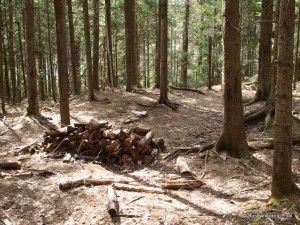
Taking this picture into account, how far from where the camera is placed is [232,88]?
8.14m

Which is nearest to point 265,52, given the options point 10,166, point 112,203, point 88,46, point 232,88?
point 232,88

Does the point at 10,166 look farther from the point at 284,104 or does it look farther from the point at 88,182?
the point at 284,104

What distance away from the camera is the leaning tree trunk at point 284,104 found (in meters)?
5.16

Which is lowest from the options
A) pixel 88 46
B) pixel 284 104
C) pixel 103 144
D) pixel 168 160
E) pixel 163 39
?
pixel 168 160

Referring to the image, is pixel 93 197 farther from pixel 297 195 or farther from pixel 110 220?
pixel 297 195

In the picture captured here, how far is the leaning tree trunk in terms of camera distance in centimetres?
516

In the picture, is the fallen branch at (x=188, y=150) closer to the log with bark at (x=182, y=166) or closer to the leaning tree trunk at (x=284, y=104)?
the log with bark at (x=182, y=166)

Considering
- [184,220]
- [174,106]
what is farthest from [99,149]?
[174,106]

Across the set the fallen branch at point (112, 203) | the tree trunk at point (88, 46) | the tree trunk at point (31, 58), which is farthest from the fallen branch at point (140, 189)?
the tree trunk at point (88, 46)

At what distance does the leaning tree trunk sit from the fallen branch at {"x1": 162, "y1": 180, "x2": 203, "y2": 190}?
72.1 inches

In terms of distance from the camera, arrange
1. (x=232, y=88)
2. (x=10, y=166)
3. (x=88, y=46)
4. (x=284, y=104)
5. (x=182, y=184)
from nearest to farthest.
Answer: (x=284, y=104), (x=182, y=184), (x=232, y=88), (x=10, y=166), (x=88, y=46)

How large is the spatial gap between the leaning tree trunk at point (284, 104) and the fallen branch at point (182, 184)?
1.83 m

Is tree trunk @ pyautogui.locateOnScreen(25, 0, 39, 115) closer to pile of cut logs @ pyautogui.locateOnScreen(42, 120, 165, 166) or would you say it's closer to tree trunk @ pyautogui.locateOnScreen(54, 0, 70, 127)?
tree trunk @ pyautogui.locateOnScreen(54, 0, 70, 127)

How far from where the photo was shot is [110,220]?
559 centimetres
